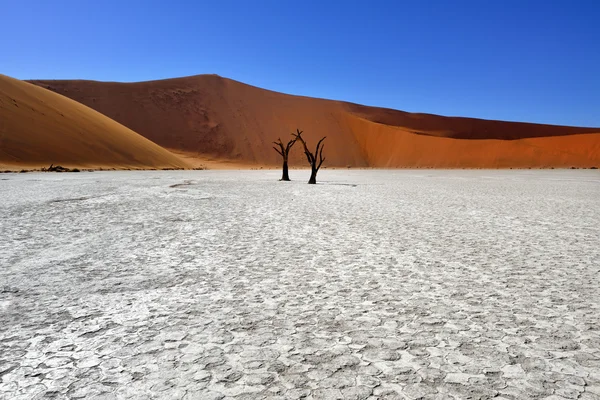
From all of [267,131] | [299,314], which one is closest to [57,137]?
[267,131]

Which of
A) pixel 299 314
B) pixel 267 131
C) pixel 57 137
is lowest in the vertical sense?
pixel 299 314

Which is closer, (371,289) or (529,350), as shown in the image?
(529,350)

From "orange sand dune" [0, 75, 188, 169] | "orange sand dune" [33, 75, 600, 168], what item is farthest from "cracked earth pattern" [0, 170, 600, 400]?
"orange sand dune" [33, 75, 600, 168]

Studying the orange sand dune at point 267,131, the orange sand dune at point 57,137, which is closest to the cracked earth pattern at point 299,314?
the orange sand dune at point 57,137

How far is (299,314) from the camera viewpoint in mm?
2992

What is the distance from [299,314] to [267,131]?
223 ft

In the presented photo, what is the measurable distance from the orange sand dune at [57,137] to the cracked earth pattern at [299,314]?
30538 mm

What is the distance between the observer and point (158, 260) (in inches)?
183

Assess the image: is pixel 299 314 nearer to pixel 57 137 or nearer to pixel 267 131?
pixel 57 137

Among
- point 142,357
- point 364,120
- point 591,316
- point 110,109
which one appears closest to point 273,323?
point 142,357

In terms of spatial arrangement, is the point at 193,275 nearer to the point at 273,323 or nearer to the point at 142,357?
the point at 273,323

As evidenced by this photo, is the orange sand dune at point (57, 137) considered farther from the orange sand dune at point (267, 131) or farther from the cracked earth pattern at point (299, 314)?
the cracked earth pattern at point (299, 314)

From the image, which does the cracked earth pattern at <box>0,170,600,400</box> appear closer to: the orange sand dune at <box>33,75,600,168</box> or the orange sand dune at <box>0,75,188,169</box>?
the orange sand dune at <box>0,75,188,169</box>

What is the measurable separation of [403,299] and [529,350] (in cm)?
100
